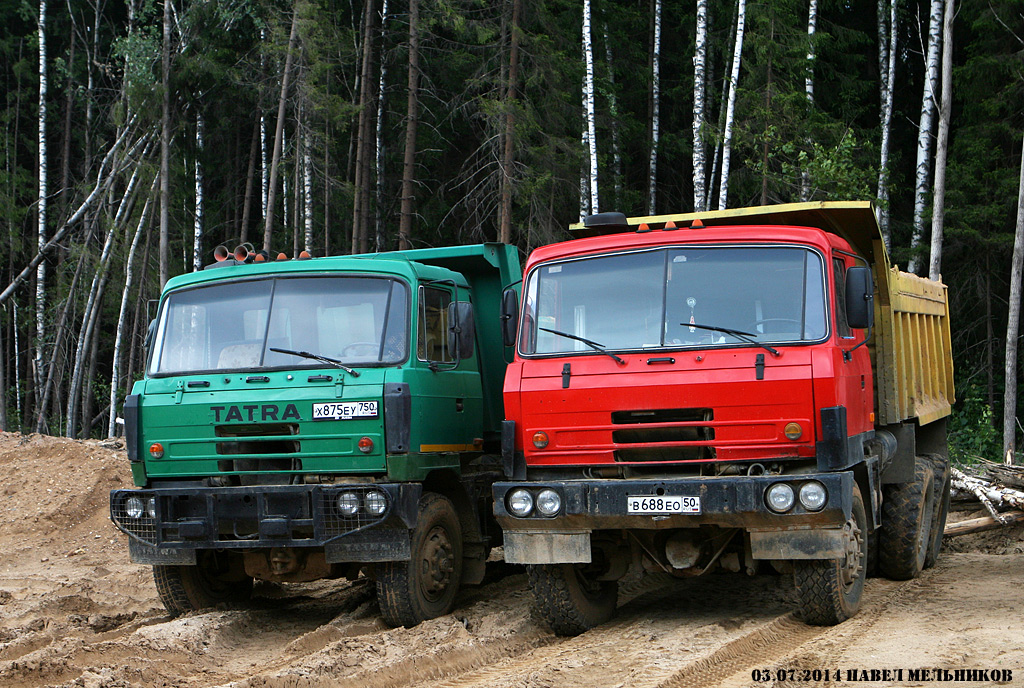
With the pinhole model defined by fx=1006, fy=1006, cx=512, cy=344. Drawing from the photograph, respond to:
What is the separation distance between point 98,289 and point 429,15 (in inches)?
486

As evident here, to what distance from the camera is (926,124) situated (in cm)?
2286

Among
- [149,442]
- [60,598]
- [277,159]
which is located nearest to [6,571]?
[60,598]

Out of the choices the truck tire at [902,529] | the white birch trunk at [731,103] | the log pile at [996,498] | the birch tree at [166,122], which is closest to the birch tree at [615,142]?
the white birch trunk at [731,103]

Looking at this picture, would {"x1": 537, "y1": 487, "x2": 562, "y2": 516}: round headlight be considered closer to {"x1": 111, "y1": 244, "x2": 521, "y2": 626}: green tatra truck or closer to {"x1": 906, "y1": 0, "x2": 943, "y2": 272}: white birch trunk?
{"x1": 111, "y1": 244, "x2": 521, "y2": 626}: green tatra truck

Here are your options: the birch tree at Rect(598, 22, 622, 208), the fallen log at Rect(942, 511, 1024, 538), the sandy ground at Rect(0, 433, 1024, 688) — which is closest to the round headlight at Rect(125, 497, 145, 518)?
the sandy ground at Rect(0, 433, 1024, 688)

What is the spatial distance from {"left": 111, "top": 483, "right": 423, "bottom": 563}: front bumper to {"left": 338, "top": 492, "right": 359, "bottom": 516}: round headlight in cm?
3

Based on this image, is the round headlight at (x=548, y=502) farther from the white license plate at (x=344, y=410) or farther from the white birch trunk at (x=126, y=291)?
the white birch trunk at (x=126, y=291)

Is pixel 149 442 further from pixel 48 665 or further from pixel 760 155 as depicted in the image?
pixel 760 155

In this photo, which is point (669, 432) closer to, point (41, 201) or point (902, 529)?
point (902, 529)

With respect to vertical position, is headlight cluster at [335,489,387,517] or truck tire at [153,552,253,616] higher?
headlight cluster at [335,489,387,517]

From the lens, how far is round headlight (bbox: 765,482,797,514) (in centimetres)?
633

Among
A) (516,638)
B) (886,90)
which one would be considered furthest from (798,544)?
(886,90)

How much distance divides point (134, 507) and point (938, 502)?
7.70 meters

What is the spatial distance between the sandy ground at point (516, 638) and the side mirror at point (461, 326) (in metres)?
2.14
